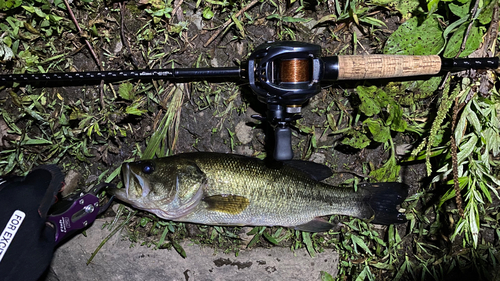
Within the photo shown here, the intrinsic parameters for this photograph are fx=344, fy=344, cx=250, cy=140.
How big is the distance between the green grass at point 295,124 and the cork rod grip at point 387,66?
29cm

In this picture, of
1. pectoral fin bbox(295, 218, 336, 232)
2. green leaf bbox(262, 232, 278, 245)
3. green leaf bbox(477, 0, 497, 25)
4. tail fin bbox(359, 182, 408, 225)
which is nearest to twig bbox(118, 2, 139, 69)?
green leaf bbox(262, 232, 278, 245)

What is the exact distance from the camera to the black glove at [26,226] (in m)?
2.18

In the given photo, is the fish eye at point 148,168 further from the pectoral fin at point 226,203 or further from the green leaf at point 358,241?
the green leaf at point 358,241

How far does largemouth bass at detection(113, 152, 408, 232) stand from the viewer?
256 cm

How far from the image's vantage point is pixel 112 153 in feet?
9.78

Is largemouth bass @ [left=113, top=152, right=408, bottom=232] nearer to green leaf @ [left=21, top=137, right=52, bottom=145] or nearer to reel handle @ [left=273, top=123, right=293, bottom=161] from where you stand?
reel handle @ [left=273, top=123, right=293, bottom=161]

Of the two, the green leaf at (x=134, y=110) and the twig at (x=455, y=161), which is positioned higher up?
the green leaf at (x=134, y=110)

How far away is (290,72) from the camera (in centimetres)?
209

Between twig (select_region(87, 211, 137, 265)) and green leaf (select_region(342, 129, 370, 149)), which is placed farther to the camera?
twig (select_region(87, 211, 137, 265))

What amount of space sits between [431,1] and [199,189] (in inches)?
84.2

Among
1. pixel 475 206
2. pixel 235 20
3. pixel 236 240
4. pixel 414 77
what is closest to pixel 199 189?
pixel 236 240

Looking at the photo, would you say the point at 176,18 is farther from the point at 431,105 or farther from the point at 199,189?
the point at 431,105

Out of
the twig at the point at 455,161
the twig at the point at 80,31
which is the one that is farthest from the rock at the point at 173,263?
the twig at the point at 80,31

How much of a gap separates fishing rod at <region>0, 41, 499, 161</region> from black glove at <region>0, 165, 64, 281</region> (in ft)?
2.54
